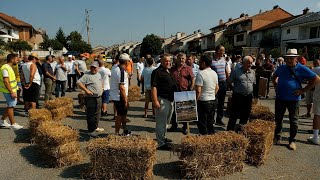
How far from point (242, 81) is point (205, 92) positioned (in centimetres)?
119

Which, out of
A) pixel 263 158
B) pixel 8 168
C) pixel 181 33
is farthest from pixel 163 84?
pixel 181 33

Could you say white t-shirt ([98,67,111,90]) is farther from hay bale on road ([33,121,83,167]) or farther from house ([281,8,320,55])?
house ([281,8,320,55])

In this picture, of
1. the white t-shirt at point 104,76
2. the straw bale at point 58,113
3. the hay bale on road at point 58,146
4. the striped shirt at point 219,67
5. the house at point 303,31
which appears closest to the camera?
the hay bale on road at point 58,146

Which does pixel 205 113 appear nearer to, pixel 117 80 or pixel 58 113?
pixel 117 80

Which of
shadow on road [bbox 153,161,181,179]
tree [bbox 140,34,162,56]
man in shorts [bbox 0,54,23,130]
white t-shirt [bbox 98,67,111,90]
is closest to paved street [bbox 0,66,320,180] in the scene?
shadow on road [bbox 153,161,181,179]

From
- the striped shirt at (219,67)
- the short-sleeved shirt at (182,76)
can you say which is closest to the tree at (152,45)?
the striped shirt at (219,67)

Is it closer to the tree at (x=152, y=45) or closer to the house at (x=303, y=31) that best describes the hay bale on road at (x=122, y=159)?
the house at (x=303, y=31)

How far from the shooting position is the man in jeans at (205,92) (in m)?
6.10

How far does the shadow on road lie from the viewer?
5082mm

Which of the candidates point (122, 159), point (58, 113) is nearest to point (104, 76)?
point (58, 113)

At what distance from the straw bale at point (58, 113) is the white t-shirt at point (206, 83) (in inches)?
193

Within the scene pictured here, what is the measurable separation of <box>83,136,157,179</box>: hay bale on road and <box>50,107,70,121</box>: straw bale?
4.50 meters

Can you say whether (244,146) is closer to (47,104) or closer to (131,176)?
(131,176)

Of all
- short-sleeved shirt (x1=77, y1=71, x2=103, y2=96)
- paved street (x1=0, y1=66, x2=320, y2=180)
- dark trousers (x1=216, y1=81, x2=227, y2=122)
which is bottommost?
paved street (x1=0, y1=66, x2=320, y2=180)
